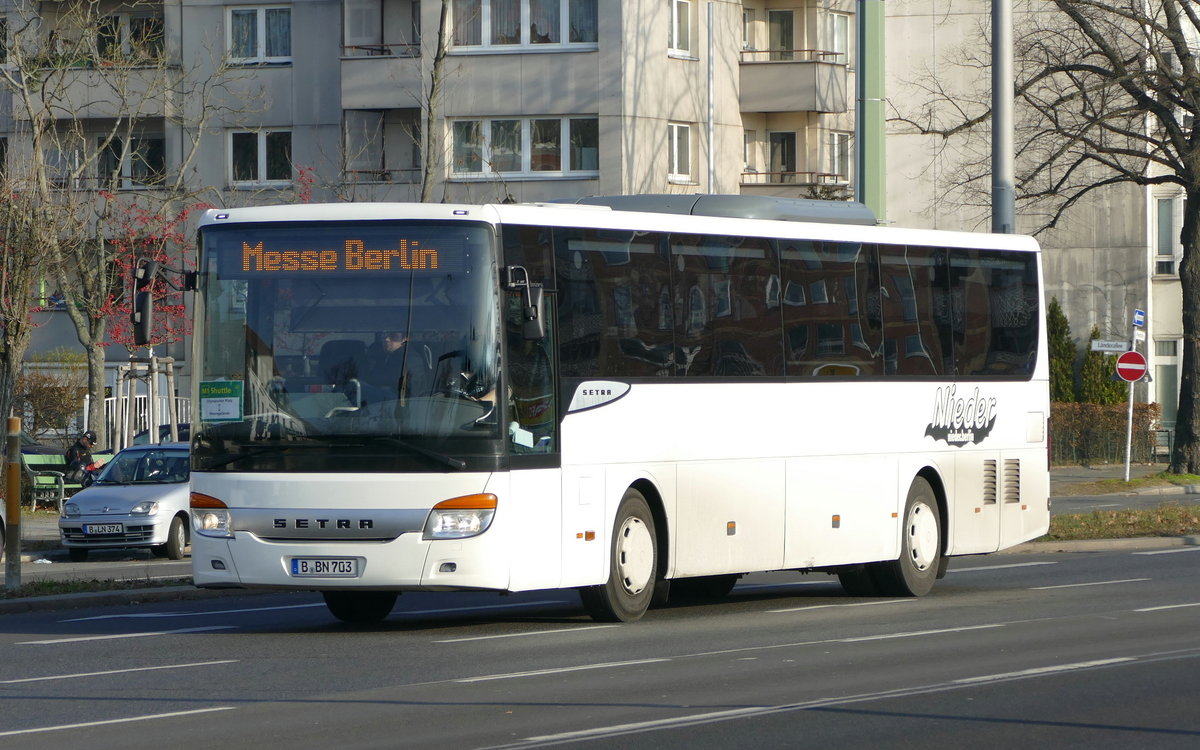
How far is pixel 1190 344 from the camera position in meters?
38.5

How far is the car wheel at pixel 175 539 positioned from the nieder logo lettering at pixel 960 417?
1197cm

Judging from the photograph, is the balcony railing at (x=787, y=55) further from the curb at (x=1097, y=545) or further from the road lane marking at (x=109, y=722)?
the road lane marking at (x=109, y=722)

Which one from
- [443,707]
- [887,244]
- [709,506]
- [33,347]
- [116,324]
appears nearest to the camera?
[443,707]

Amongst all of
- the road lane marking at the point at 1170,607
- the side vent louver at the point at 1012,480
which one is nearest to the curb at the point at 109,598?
the side vent louver at the point at 1012,480

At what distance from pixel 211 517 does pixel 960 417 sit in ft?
24.3

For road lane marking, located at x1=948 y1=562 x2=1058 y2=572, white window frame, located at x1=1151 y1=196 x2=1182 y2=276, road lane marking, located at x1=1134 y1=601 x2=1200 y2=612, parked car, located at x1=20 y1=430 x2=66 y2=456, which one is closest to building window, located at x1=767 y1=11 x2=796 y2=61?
white window frame, located at x1=1151 y1=196 x2=1182 y2=276

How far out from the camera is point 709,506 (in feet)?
50.1

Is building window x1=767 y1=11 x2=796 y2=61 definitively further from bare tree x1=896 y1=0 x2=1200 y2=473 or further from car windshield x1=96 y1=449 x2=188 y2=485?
car windshield x1=96 y1=449 x2=188 y2=485

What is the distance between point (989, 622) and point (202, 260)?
21.1 feet

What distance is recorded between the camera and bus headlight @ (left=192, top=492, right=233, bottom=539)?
13656 mm

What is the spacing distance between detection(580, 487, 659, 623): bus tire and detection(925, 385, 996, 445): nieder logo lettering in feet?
12.8

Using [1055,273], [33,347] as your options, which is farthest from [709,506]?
Result: [1055,273]

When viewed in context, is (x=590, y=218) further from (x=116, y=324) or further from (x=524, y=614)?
(x=116, y=324)

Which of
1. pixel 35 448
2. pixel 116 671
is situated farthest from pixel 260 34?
Result: pixel 116 671
